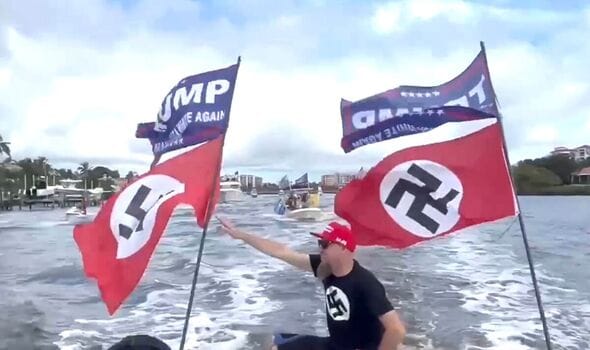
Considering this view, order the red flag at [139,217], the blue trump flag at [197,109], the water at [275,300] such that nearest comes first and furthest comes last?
the red flag at [139,217], the blue trump flag at [197,109], the water at [275,300]

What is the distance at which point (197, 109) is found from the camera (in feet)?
20.2

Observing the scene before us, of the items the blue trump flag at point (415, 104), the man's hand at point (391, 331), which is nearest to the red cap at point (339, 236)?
the man's hand at point (391, 331)

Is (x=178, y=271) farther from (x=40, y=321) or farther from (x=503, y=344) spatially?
(x=503, y=344)

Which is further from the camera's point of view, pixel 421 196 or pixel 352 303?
pixel 421 196

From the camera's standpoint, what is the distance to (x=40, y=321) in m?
14.3

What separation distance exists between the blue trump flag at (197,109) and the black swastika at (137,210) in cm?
42

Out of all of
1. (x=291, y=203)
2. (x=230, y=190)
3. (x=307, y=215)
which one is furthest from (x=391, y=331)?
(x=230, y=190)

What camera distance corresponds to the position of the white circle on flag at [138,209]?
5688mm

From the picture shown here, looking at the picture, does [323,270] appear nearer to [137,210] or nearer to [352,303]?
[352,303]

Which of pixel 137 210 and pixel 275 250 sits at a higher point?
pixel 137 210

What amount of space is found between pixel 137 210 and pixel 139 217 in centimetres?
6

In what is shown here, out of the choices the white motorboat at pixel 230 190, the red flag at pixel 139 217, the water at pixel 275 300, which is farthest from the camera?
the white motorboat at pixel 230 190

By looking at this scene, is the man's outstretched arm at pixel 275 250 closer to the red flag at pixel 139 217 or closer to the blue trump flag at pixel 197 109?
the red flag at pixel 139 217

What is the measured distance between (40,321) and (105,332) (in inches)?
75.1
